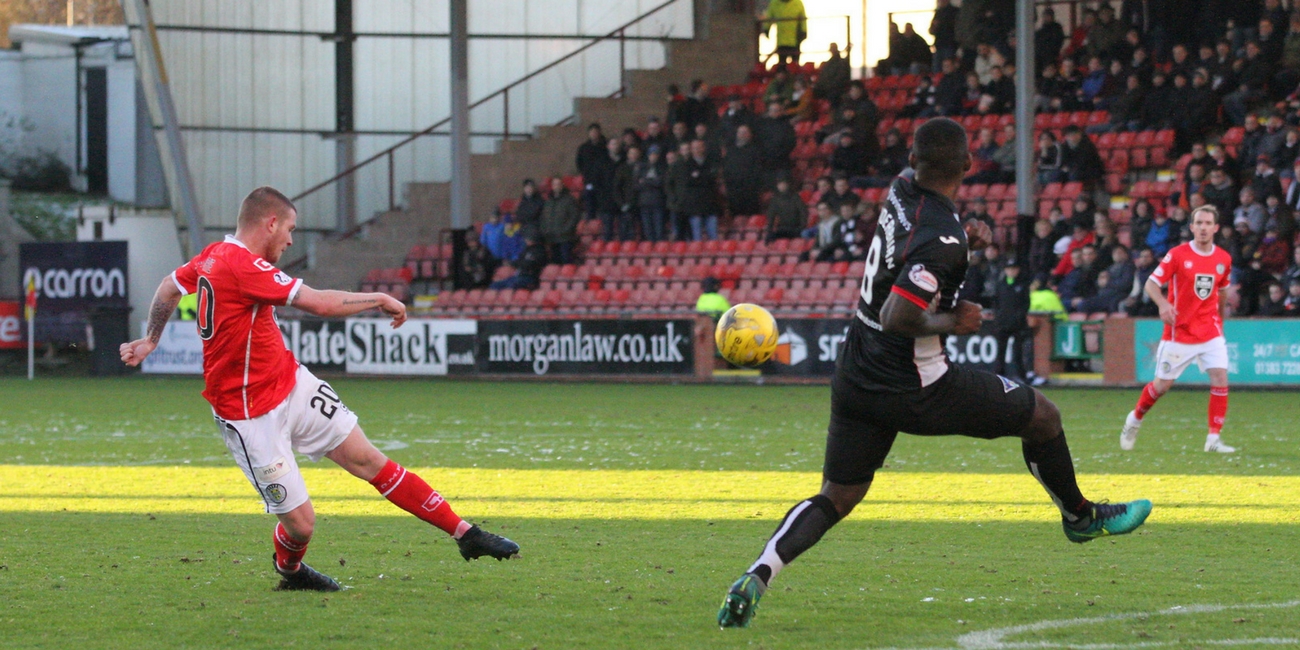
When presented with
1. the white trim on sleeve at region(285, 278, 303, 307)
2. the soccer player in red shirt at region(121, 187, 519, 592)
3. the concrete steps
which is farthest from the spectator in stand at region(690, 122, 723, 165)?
the white trim on sleeve at region(285, 278, 303, 307)

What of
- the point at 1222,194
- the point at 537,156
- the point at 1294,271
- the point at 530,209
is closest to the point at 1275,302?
the point at 1294,271

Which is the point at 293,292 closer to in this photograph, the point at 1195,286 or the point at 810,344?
the point at 1195,286

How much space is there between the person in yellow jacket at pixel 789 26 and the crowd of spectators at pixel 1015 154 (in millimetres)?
61

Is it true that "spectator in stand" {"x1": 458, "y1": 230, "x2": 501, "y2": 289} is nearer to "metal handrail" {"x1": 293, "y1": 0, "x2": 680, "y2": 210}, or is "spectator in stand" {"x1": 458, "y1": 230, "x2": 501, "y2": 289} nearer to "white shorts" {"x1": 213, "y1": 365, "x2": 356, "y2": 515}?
"metal handrail" {"x1": 293, "y1": 0, "x2": 680, "y2": 210}

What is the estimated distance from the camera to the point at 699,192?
25.7 m

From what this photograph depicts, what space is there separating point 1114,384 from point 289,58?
18714 mm

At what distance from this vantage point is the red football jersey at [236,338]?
6.29 metres

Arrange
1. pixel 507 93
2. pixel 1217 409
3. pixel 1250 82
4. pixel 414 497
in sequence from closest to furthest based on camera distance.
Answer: pixel 414 497 < pixel 1217 409 < pixel 1250 82 < pixel 507 93

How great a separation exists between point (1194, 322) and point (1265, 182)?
909 cm

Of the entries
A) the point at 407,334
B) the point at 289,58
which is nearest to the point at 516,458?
the point at 407,334

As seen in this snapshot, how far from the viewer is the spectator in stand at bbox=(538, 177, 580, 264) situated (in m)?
26.8

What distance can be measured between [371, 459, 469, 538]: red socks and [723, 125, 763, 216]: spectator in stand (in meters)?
19.4

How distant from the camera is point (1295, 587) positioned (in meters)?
6.31

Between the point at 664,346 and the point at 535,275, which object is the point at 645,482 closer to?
the point at 664,346
